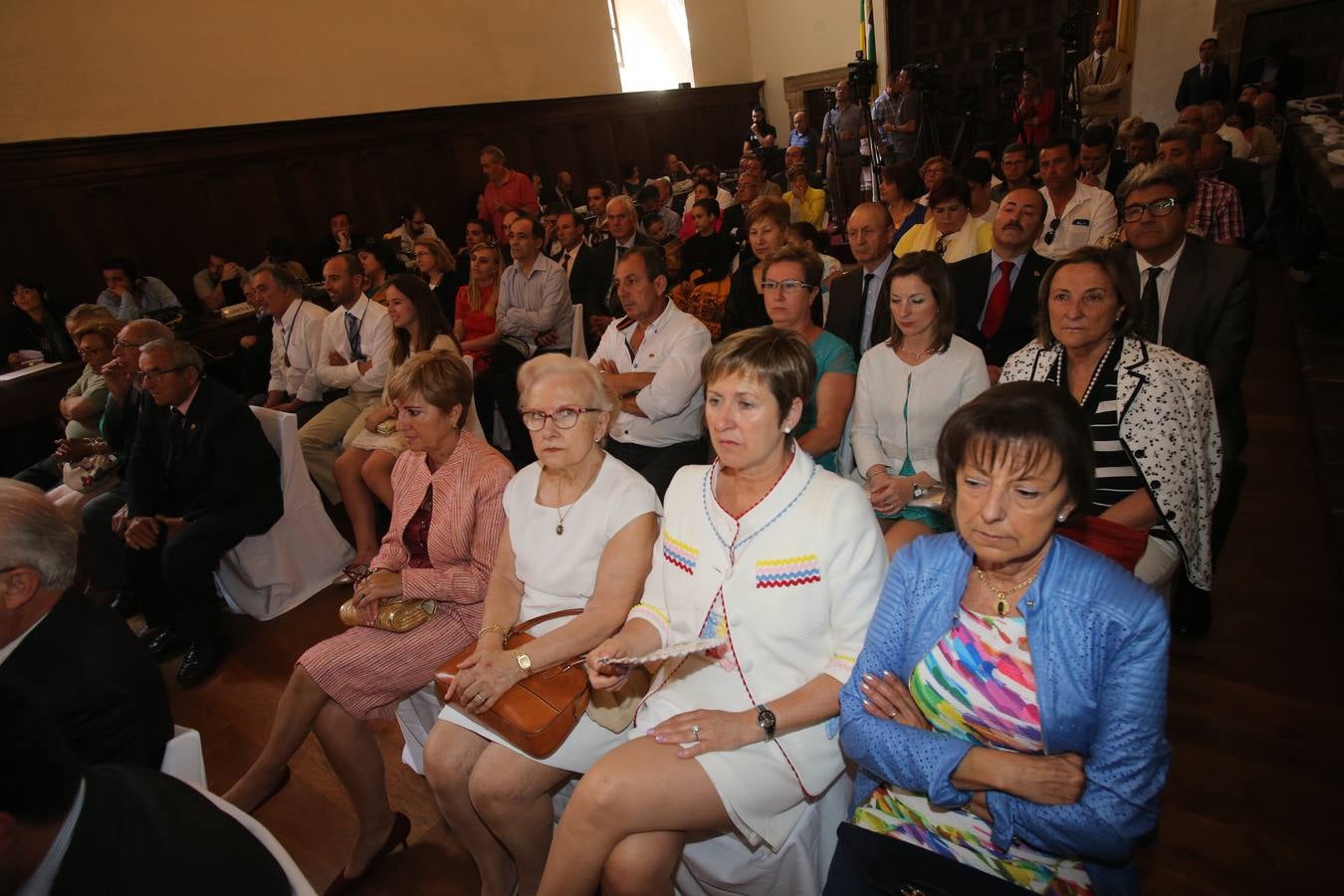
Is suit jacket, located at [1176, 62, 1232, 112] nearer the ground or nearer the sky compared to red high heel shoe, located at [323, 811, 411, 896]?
nearer the sky

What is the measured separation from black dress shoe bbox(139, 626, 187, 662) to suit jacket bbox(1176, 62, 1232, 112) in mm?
10009

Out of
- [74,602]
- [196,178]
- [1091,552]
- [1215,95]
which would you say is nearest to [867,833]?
[1091,552]

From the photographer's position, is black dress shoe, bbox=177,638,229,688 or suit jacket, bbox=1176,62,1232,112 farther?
suit jacket, bbox=1176,62,1232,112

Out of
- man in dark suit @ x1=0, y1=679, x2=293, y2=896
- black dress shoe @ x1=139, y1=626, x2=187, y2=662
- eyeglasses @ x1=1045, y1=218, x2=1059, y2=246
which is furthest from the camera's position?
eyeglasses @ x1=1045, y1=218, x2=1059, y2=246

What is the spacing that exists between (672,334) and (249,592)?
2264 millimetres

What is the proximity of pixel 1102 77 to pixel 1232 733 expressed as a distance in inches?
314

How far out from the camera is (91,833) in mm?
947

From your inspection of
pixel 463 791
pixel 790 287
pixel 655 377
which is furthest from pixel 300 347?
pixel 463 791

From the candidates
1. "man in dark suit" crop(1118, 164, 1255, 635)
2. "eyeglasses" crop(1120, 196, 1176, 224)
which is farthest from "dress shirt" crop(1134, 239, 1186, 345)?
"eyeglasses" crop(1120, 196, 1176, 224)

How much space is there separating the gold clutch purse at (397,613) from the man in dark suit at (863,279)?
208 cm

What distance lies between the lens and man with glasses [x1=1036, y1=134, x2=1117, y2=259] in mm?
3697

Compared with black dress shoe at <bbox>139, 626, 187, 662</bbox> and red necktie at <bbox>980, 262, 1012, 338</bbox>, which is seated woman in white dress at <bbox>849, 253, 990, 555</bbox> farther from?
black dress shoe at <bbox>139, 626, 187, 662</bbox>

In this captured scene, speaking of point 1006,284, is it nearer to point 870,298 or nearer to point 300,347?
point 870,298

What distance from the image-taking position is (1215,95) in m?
7.85
